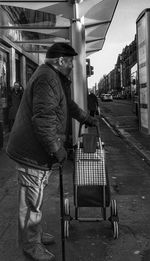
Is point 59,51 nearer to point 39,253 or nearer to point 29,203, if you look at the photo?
point 29,203

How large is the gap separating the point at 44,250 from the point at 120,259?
697 millimetres

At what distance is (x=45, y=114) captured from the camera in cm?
337

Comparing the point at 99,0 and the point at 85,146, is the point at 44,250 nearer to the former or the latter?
the point at 85,146

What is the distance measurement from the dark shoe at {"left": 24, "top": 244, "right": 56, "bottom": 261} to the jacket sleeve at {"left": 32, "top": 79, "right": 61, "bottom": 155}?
910mm

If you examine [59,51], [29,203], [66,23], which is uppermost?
[66,23]

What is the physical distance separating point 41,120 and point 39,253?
1205 mm

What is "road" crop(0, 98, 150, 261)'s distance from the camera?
13.0 ft

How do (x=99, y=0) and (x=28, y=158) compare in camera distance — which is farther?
(x=99, y=0)

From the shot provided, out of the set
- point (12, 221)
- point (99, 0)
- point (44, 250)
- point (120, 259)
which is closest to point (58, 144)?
point (44, 250)

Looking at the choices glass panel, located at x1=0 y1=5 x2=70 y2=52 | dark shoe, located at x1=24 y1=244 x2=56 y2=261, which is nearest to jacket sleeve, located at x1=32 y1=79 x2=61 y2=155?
dark shoe, located at x1=24 y1=244 x2=56 y2=261

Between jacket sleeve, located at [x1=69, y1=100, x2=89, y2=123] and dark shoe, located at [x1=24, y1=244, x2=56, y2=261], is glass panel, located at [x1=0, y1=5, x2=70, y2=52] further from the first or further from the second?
dark shoe, located at [x1=24, y1=244, x2=56, y2=261]

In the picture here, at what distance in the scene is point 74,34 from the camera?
9352mm

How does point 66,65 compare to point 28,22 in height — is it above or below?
below

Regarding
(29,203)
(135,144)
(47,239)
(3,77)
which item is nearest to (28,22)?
(3,77)
